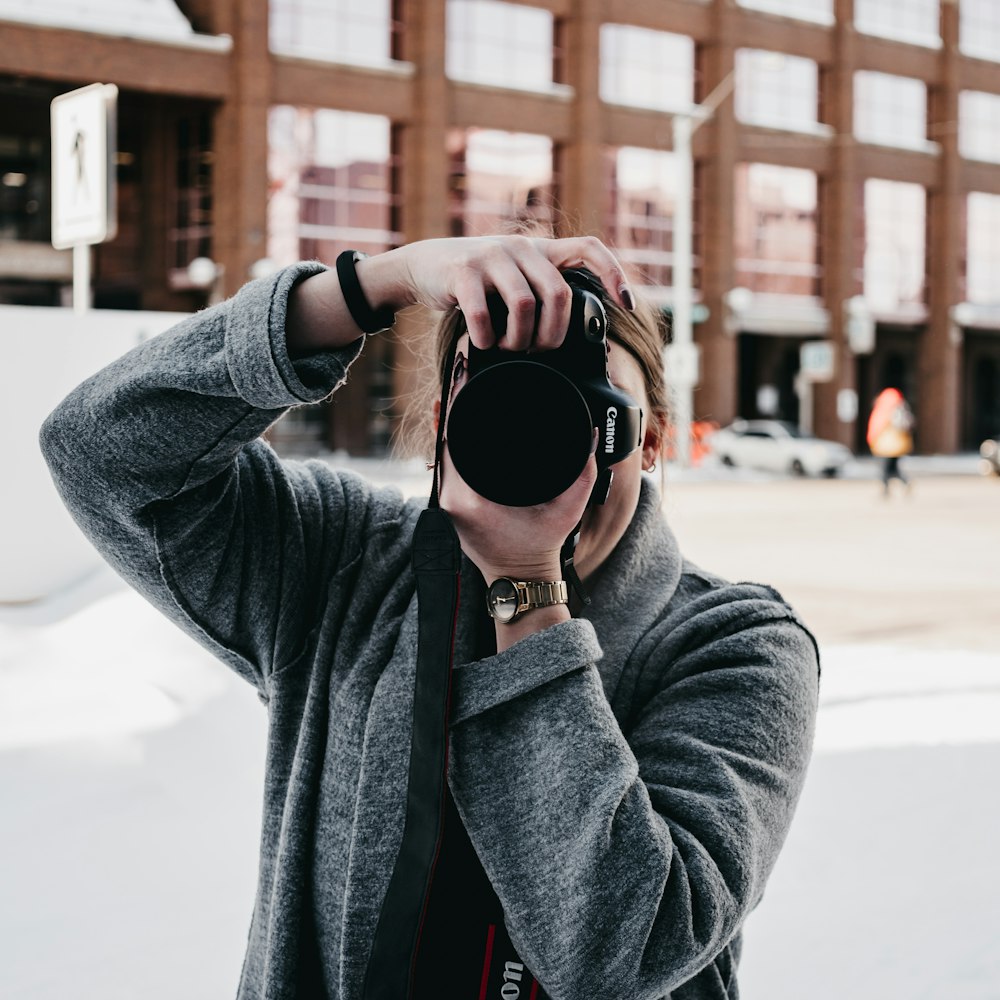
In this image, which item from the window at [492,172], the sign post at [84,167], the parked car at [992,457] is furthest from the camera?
the window at [492,172]

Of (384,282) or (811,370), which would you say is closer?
(384,282)

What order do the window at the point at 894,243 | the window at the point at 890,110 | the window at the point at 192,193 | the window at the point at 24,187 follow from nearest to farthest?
the window at the point at 192,193 < the window at the point at 24,187 < the window at the point at 890,110 < the window at the point at 894,243

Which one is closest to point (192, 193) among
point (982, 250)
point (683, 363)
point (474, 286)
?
point (683, 363)

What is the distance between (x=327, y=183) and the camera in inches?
1177

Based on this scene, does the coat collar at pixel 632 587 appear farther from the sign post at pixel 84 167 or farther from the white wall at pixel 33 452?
the white wall at pixel 33 452

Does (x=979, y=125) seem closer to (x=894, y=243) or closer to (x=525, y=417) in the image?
(x=894, y=243)

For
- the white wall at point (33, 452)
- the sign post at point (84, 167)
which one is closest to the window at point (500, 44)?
the sign post at point (84, 167)

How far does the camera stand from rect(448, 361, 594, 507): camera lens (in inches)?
48.1

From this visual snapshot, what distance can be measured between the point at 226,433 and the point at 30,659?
18.3 ft

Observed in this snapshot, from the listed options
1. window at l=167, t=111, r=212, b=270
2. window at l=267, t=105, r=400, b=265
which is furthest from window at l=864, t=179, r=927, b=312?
window at l=167, t=111, r=212, b=270

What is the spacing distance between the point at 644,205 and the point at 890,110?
9.71m

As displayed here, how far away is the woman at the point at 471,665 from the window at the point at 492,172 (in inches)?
1193

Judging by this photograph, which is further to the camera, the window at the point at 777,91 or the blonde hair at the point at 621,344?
the window at the point at 777,91

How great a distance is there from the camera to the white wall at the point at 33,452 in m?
8.20
